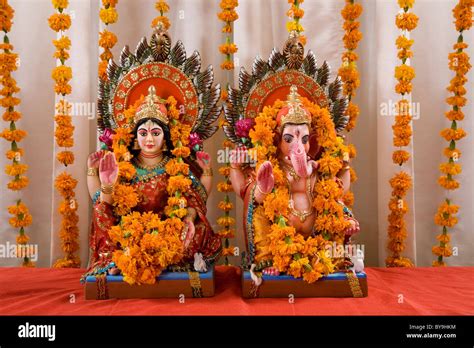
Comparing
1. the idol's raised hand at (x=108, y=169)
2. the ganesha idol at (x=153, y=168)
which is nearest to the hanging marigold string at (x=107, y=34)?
the ganesha idol at (x=153, y=168)

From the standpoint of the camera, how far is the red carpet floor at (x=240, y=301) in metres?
2.10

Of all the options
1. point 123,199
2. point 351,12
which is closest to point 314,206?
point 123,199

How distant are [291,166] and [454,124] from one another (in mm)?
1142

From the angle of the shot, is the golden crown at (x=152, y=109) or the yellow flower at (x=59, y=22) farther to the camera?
the yellow flower at (x=59, y=22)

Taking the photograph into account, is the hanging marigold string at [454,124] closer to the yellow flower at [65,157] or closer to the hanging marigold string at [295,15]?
the hanging marigold string at [295,15]

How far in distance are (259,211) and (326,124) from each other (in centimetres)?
54

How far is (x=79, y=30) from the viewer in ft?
9.87

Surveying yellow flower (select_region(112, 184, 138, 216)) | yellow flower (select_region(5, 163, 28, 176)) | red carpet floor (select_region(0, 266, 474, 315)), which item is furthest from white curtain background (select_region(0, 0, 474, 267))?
yellow flower (select_region(112, 184, 138, 216))

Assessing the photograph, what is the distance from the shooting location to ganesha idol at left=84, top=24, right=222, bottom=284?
2.26 metres

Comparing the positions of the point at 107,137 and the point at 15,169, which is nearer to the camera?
the point at 107,137

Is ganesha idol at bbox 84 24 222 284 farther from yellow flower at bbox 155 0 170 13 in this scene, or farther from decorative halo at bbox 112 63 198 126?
yellow flower at bbox 155 0 170 13

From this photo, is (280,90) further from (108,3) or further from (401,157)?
(108,3)

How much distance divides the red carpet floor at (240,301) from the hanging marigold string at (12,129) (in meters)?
0.34

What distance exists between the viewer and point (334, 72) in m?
3.03
